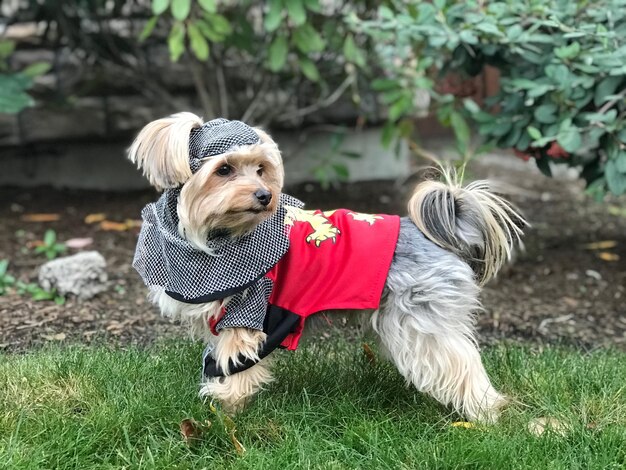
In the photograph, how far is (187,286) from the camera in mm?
2961

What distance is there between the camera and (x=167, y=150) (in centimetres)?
278

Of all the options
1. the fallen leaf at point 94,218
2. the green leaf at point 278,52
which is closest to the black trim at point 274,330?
the green leaf at point 278,52

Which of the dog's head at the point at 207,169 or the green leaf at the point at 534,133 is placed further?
the green leaf at the point at 534,133

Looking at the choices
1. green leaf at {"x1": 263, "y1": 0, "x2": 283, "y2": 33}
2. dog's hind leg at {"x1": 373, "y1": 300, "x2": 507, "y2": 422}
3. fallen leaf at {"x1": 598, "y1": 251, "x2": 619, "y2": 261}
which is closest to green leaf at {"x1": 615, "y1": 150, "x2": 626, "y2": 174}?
fallen leaf at {"x1": 598, "y1": 251, "x2": 619, "y2": 261}

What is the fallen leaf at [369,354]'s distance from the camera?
3.72 metres

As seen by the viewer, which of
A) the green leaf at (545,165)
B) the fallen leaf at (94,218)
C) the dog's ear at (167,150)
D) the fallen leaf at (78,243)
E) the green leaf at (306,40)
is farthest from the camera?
the fallen leaf at (94,218)

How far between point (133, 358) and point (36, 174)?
3.94 meters

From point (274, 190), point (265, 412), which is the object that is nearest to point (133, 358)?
point (265, 412)

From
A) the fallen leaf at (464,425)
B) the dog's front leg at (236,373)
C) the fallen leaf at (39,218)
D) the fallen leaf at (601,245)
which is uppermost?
the dog's front leg at (236,373)

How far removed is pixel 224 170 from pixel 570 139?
2.18m

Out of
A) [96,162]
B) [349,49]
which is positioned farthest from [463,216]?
[96,162]

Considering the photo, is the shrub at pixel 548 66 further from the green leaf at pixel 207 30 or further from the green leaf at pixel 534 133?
the green leaf at pixel 207 30

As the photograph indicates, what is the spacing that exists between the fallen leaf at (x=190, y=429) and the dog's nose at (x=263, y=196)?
866 mm

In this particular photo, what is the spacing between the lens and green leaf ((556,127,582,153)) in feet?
13.9
